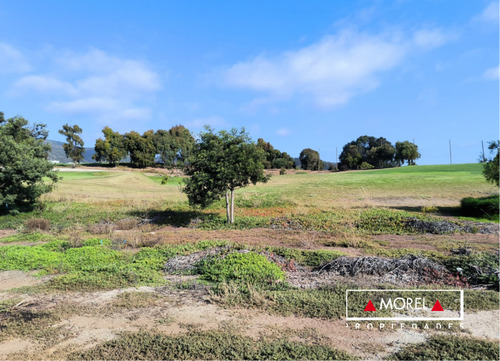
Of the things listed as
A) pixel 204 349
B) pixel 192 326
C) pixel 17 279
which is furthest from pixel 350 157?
pixel 204 349

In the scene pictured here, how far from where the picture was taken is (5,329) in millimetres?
5359

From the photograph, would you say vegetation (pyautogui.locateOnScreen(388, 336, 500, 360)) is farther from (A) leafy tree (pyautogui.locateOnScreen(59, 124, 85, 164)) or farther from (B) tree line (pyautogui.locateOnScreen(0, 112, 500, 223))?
(A) leafy tree (pyautogui.locateOnScreen(59, 124, 85, 164))

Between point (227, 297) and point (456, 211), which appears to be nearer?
point (227, 297)

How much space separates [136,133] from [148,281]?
8557 cm

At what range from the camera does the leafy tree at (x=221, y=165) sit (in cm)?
1800

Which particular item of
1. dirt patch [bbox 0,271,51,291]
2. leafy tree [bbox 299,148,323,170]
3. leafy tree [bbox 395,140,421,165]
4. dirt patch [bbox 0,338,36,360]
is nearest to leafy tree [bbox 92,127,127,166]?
leafy tree [bbox 299,148,323,170]

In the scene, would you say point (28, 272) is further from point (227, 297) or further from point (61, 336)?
point (227, 297)

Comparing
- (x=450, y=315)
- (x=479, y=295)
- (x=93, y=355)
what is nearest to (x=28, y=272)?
(x=93, y=355)

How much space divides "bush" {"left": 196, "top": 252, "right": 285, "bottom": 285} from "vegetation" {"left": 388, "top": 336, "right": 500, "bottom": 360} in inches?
136

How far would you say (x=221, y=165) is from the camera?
18016 mm

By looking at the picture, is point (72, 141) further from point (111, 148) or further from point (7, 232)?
point (7, 232)

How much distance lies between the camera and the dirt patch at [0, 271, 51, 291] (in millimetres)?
8026

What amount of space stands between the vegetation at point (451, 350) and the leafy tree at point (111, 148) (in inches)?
3331

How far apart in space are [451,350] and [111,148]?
87507 mm
